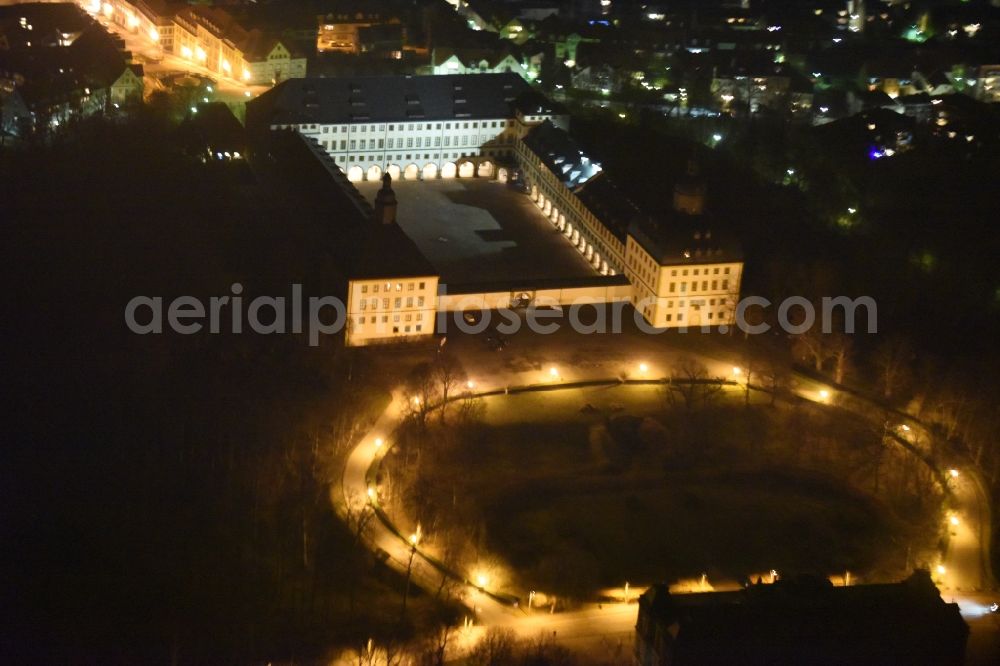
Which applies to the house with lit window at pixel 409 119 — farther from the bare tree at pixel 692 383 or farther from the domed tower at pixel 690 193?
the bare tree at pixel 692 383

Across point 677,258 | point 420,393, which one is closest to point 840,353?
point 677,258

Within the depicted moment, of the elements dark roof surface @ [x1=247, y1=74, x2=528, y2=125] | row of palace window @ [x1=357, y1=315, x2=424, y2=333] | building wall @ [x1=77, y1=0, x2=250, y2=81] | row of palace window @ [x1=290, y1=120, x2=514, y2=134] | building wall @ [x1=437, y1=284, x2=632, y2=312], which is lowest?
row of palace window @ [x1=357, y1=315, x2=424, y2=333]

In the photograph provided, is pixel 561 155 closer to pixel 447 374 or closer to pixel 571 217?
pixel 571 217

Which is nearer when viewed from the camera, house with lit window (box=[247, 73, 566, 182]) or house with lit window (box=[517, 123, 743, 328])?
house with lit window (box=[517, 123, 743, 328])

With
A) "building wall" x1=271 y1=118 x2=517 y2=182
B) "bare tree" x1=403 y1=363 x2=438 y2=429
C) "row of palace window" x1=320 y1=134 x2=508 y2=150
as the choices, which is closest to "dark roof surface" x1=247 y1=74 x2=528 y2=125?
"building wall" x1=271 y1=118 x2=517 y2=182

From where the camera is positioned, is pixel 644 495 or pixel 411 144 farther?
pixel 411 144

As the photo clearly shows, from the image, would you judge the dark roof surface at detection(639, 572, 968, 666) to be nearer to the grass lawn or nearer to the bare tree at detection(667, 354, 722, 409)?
the grass lawn
